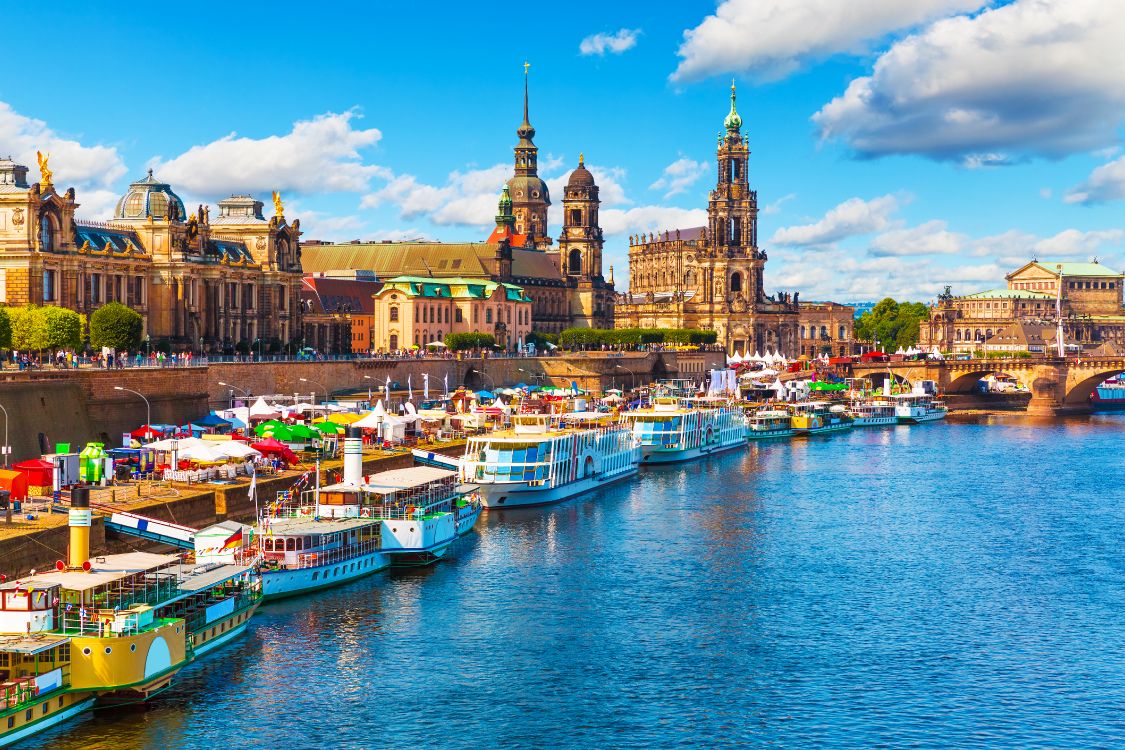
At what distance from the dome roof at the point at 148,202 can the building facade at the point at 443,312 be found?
3867 cm

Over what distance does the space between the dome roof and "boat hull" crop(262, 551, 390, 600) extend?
6078 cm

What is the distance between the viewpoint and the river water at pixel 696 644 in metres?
38.2

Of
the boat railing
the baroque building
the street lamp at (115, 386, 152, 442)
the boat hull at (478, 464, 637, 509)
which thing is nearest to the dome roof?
the baroque building

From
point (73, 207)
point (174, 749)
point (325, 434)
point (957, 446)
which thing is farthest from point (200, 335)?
point (174, 749)

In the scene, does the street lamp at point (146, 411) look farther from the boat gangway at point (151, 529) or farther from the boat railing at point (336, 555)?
the boat gangway at point (151, 529)

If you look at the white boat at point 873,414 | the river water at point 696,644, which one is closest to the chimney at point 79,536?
the river water at point 696,644

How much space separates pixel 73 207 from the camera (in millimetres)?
96438

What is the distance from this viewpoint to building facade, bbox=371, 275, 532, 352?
6127 inches

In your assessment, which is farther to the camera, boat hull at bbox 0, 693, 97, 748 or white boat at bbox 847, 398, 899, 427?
white boat at bbox 847, 398, 899, 427

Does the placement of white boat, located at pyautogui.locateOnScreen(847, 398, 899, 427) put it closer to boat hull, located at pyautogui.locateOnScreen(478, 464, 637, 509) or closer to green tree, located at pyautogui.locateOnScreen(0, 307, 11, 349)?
boat hull, located at pyautogui.locateOnScreen(478, 464, 637, 509)

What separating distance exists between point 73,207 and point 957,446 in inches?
2742

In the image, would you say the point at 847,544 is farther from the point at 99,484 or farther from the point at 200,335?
the point at 200,335

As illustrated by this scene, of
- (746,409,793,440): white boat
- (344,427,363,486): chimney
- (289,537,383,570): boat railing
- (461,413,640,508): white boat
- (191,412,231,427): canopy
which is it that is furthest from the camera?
(746,409,793,440): white boat

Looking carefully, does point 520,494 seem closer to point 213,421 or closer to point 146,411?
point 213,421
